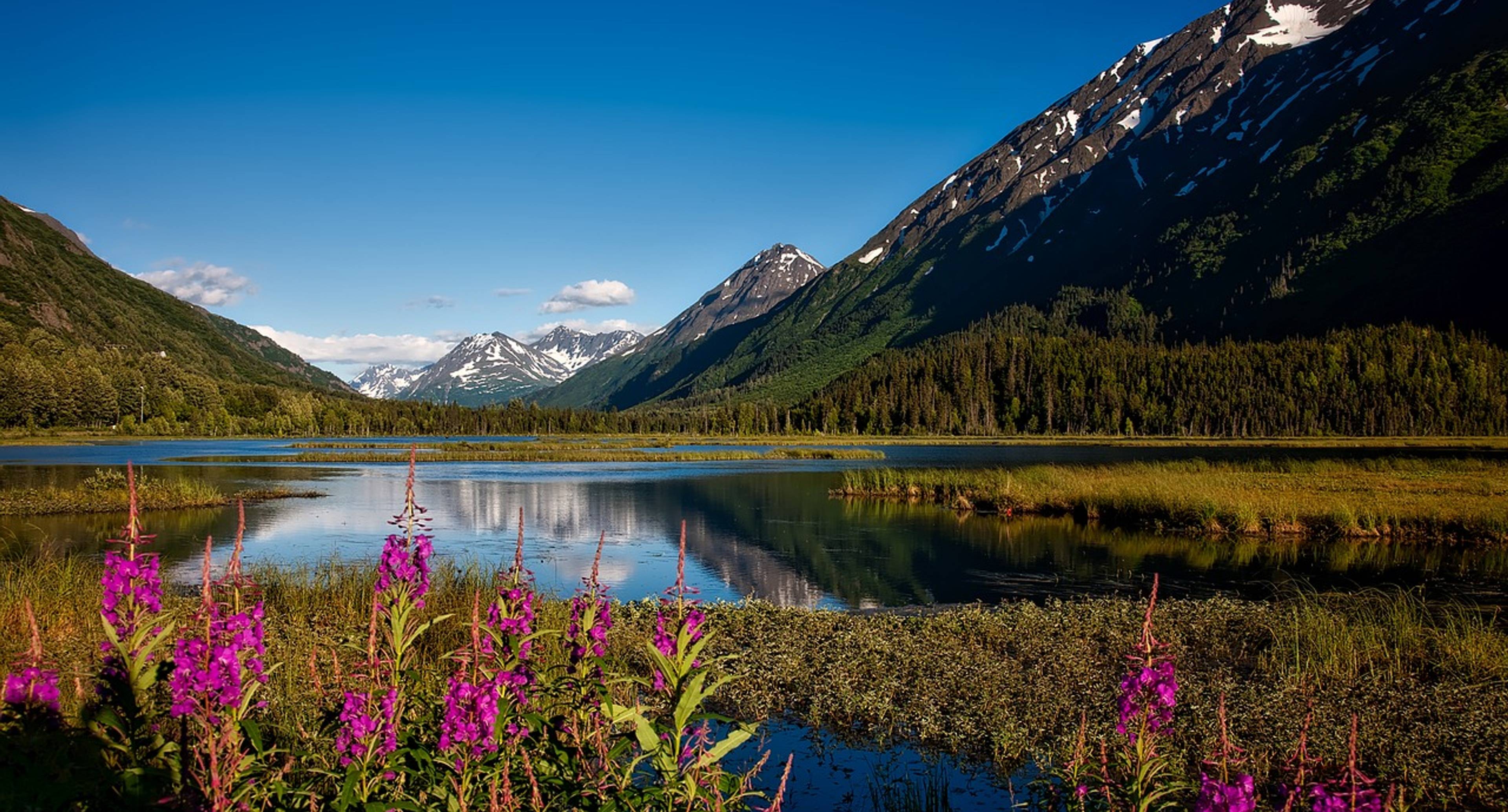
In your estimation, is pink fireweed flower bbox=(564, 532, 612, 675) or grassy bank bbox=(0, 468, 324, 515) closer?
pink fireweed flower bbox=(564, 532, 612, 675)

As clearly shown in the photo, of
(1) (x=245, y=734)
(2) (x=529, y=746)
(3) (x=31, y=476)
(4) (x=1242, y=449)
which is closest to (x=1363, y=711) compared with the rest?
(2) (x=529, y=746)

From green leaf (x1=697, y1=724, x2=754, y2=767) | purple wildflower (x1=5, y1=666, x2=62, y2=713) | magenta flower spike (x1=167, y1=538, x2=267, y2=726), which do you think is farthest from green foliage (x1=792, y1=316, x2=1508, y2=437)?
purple wildflower (x1=5, y1=666, x2=62, y2=713)

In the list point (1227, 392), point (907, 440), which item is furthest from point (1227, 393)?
point (907, 440)

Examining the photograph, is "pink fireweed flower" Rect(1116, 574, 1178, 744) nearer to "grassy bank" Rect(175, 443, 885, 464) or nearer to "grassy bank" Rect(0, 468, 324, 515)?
"grassy bank" Rect(0, 468, 324, 515)

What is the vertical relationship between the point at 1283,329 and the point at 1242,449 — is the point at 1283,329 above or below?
above

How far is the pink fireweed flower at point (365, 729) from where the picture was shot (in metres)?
4.45

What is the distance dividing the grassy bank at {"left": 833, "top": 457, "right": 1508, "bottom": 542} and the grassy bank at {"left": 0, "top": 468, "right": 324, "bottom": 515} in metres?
36.3

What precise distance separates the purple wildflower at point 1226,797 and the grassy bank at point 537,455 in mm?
89091

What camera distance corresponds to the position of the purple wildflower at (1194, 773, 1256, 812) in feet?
Result: 13.2

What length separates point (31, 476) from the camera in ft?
179

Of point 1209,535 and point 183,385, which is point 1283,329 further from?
point 183,385

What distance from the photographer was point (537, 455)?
98375mm

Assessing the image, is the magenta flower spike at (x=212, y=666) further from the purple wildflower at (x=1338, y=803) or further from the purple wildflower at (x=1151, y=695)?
the purple wildflower at (x=1338, y=803)

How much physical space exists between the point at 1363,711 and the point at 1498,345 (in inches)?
7027
